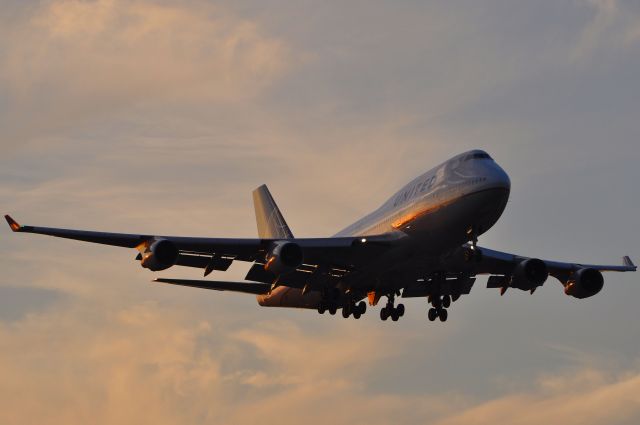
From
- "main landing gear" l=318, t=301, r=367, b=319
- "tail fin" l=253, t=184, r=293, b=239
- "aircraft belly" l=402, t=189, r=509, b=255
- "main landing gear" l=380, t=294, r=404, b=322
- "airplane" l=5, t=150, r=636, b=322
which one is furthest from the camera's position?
"tail fin" l=253, t=184, r=293, b=239

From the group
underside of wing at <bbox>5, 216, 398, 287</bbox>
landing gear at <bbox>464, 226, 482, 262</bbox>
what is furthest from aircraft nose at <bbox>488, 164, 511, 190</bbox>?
underside of wing at <bbox>5, 216, 398, 287</bbox>

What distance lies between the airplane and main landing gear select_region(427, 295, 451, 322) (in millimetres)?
55

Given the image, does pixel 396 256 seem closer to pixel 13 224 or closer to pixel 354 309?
pixel 354 309

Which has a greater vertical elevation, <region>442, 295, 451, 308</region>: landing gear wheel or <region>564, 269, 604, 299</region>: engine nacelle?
<region>564, 269, 604, 299</region>: engine nacelle

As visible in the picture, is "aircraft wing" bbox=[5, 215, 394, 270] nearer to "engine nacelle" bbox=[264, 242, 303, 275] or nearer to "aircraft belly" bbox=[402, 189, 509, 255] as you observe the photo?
"engine nacelle" bbox=[264, 242, 303, 275]

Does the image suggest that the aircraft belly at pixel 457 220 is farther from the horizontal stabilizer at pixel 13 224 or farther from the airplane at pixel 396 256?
the horizontal stabilizer at pixel 13 224

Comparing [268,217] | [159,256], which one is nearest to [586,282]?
[268,217]

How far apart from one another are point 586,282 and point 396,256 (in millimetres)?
15372

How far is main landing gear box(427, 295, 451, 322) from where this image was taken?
5750 cm

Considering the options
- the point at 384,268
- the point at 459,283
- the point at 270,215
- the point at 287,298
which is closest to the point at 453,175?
the point at 384,268

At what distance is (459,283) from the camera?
5878 cm

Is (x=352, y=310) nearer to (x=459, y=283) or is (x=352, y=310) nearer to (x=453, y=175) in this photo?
(x=459, y=283)

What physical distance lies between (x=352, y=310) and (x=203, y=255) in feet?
31.0

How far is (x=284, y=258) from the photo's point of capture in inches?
1997
